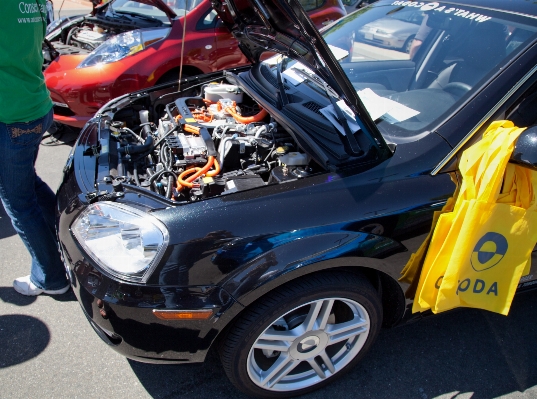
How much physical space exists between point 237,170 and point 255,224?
70 centimetres

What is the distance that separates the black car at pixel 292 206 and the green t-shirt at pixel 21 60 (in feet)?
1.08

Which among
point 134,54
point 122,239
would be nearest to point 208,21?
point 134,54

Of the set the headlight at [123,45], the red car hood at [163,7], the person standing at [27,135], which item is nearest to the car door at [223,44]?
the red car hood at [163,7]

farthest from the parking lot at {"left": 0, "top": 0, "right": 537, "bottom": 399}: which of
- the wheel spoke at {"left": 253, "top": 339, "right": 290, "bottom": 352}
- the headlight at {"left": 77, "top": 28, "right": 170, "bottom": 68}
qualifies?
the headlight at {"left": 77, "top": 28, "right": 170, "bottom": 68}

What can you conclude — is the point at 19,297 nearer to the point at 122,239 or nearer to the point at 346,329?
the point at 122,239

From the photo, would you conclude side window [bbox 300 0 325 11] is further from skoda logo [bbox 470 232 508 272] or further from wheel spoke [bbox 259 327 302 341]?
wheel spoke [bbox 259 327 302 341]

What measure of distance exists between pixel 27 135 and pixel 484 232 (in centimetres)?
220

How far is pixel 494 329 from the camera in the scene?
97.9 inches

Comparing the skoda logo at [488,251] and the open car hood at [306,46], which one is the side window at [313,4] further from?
the skoda logo at [488,251]

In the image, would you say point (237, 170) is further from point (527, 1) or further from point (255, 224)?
point (527, 1)

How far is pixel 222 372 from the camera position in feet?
7.05

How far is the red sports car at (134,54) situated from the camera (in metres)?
3.96

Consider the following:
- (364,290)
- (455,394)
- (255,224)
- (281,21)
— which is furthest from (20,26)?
(455,394)

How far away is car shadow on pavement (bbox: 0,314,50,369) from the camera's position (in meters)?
2.17
